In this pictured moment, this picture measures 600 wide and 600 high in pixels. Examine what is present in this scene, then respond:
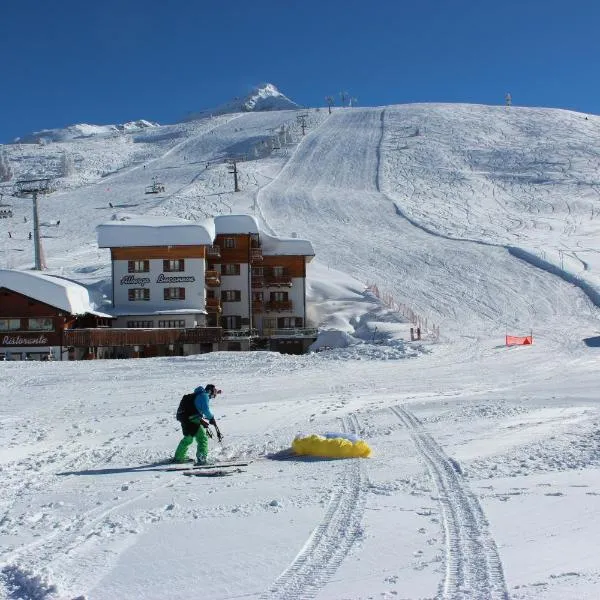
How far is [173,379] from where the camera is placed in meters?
26.9

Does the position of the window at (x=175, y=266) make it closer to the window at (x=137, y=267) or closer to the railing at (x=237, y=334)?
the window at (x=137, y=267)

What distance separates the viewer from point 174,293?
45.1 m

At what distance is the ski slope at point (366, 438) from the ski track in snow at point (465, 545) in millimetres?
27

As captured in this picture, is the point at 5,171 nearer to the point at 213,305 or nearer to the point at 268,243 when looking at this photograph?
the point at 268,243

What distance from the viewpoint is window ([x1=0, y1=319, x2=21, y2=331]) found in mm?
39250

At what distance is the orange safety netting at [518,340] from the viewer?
36.1 m

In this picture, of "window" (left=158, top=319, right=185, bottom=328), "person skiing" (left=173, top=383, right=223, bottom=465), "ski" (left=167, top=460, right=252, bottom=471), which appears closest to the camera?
"ski" (left=167, top=460, right=252, bottom=471)

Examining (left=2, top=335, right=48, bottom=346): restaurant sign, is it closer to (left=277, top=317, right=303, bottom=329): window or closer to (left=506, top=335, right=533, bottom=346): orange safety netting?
(left=277, top=317, right=303, bottom=329): window

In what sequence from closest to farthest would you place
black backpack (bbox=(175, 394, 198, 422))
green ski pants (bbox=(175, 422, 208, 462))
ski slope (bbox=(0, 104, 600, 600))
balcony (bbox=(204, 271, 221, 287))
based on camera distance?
ski slope (bbox=(0, 104, 600, 600)), green ski pants (bbox=(175, 422, 208, 462)), black backpack (bbox=(175, 394, 198, 422)), balcony (bbox=(204, 271, 221, 287))

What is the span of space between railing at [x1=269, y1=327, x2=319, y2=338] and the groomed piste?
31.2 meters

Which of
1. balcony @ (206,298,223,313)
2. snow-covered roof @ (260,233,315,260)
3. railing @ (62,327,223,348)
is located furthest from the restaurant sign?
snow-covered roof @ (260,233,315,260)

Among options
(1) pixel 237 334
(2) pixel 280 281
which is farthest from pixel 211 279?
(2) pixel 280 281

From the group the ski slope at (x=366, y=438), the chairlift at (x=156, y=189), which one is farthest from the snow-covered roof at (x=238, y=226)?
the chairlift at (x=156, y=189)

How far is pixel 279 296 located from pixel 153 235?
340 inches
